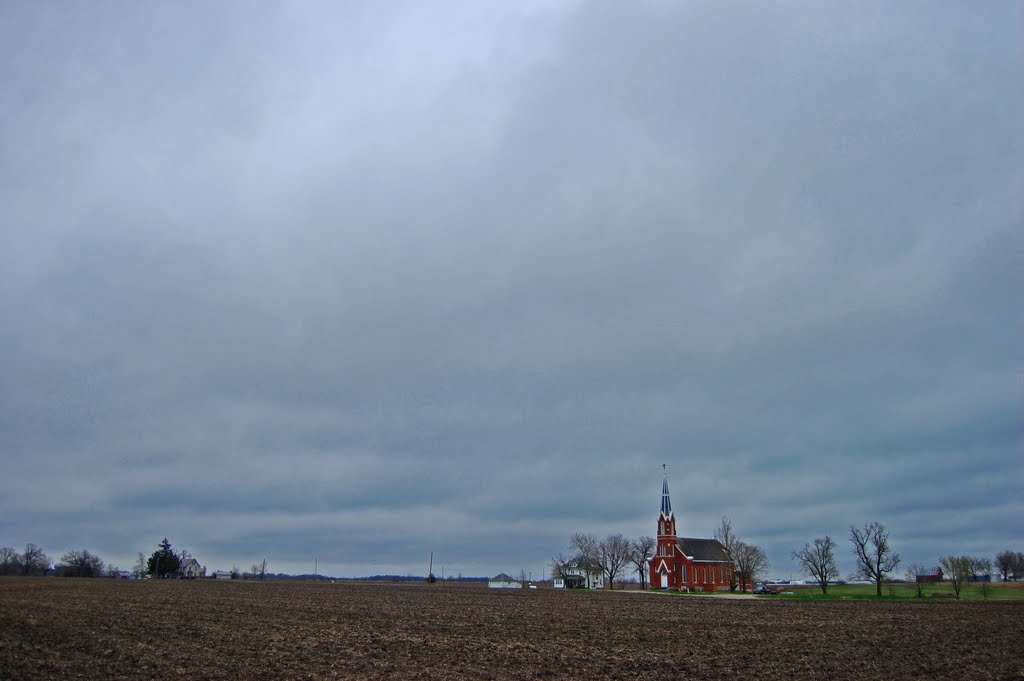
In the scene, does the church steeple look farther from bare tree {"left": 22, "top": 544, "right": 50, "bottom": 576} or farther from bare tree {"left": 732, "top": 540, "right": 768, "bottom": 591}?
bare tree {"left": 22, "top": 544, "right": 50, "bottom": 576}

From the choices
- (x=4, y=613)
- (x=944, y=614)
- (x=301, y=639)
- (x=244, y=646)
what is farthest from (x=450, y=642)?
(x=944, y=614)

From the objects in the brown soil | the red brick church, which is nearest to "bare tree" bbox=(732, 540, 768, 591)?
the red brick church

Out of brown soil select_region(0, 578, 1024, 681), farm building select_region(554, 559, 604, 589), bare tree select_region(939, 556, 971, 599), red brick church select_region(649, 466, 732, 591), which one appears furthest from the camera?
farm building select_region(554, 559, 604, 589)

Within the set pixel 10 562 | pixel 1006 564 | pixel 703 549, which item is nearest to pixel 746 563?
pixel 703 549

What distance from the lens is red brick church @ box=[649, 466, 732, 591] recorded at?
132 m

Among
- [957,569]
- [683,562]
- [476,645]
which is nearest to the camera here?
[476,645]

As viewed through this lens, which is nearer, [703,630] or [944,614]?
[703,630]

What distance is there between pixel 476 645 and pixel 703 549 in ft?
389

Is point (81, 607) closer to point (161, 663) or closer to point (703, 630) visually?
point (161, 663)

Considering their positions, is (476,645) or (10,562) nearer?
(476,645)

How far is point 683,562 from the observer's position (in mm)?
132375

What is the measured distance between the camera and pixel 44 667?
76.4 ft

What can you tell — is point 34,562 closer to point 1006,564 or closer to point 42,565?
point 42,565

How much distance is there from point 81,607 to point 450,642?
26.8 meters
